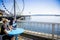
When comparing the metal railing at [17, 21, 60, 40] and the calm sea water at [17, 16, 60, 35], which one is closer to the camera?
the metal railing at [17, 21, 60, 40]

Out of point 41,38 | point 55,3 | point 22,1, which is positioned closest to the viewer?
point 41,38

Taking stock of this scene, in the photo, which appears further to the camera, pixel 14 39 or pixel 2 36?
pixel 14 39

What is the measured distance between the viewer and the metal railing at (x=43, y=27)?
2717mm

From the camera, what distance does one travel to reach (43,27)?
127 inches

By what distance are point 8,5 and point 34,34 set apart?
3.96 feet

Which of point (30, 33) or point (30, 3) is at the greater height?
point (30, 3)

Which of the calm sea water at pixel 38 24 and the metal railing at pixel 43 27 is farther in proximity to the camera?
the calm sea water at pixel 38 24

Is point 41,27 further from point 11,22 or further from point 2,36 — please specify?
point 2,36

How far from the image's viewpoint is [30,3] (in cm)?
355

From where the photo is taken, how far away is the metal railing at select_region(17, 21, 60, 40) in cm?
272

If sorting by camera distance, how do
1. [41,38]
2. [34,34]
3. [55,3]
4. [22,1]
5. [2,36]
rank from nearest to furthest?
[2,36] → [41,38] → [34,34] → [55,3] → [22,1]

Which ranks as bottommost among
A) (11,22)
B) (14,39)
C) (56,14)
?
(14,39)

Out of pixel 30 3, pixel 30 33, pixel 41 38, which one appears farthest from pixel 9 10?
pixel 41 38

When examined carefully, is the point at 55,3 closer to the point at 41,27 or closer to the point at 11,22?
the point at 41,27
